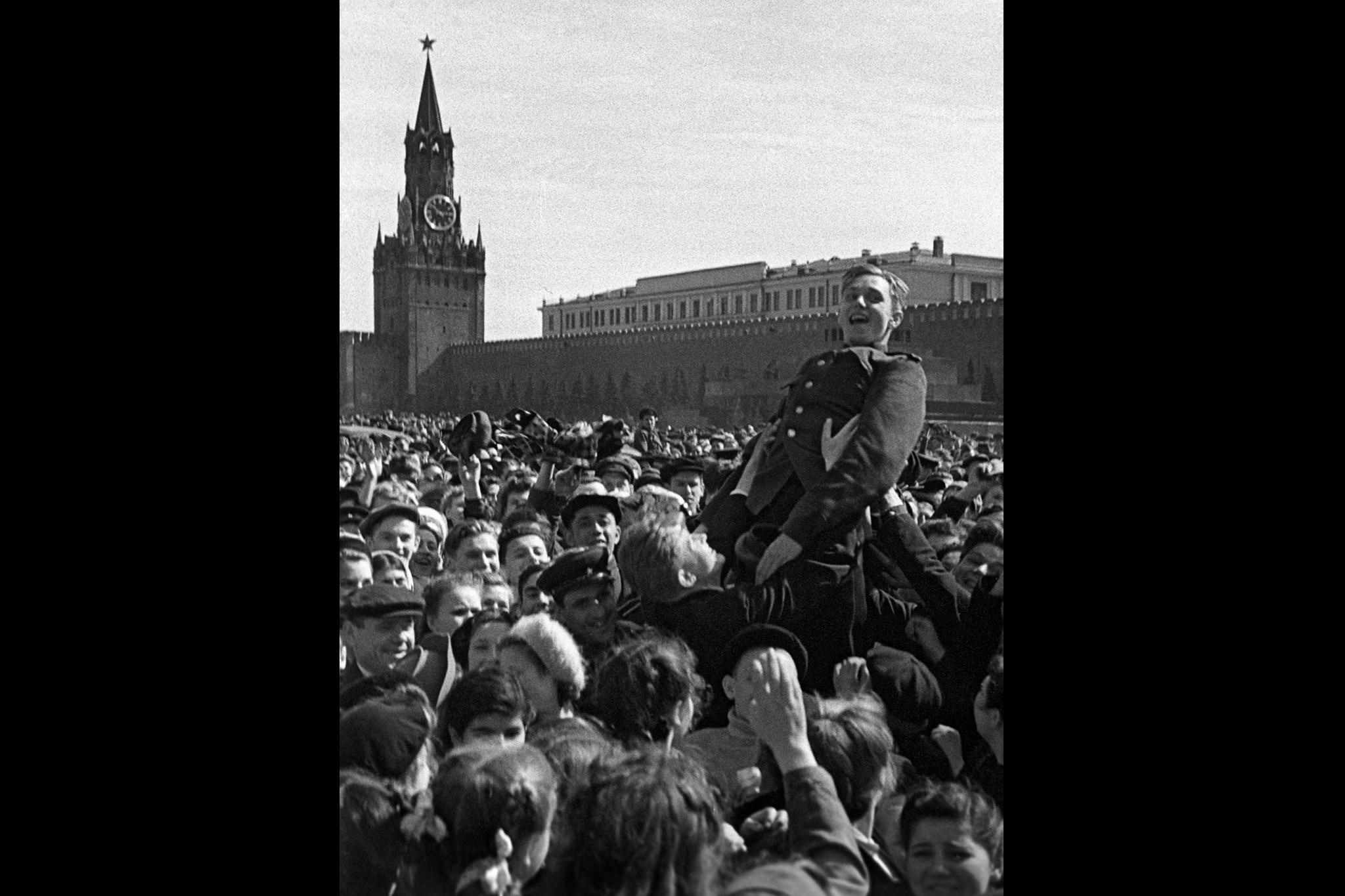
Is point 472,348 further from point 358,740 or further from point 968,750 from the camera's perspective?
point 968,750

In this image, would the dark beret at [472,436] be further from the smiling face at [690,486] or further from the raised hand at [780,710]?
the raised hand at [780,710]

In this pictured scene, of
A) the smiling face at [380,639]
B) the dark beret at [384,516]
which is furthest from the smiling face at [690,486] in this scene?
the smiling face at [380,639]

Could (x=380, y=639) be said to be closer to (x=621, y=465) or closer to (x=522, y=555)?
(x=522, y=555)

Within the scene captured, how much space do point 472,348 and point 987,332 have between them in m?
2.99

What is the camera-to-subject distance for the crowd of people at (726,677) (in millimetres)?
5367

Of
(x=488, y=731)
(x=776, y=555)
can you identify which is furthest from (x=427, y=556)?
(x=776, y=555)

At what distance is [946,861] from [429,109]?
4016 millimetres

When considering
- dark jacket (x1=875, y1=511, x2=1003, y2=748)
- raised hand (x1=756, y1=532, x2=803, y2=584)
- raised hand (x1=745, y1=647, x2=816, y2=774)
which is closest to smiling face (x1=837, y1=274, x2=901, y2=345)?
dark jacket (x1=875, y1=511, x2=1003, y2=748)

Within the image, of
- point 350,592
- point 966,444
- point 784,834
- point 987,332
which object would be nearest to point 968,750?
point 784,834

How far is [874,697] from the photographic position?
5.85 metres

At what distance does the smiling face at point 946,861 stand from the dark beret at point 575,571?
178cm

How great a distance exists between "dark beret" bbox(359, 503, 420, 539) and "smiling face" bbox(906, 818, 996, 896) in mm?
2783

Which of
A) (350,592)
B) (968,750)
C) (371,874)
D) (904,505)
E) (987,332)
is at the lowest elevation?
(371,874)

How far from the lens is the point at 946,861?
550 centimetres
